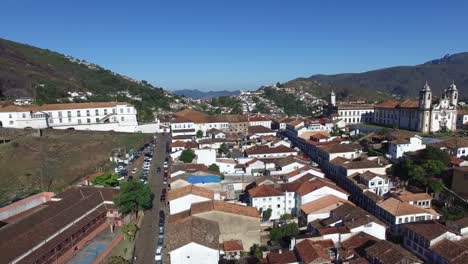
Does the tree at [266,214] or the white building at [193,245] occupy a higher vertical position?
the white building at [193,245]

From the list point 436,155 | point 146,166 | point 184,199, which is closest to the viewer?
point 184,199

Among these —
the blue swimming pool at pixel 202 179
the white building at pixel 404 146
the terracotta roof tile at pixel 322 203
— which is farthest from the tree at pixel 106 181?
the white building at pixel 404 146

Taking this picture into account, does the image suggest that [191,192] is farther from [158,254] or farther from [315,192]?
[315,192]

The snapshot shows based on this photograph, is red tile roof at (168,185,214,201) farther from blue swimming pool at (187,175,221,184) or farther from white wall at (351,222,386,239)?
white wall at (351,222,386,239)

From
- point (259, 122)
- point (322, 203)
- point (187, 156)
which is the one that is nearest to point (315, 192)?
point (322, 203)

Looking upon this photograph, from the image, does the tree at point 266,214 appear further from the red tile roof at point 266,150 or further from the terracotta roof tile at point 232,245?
the red tile roof at point 266,150

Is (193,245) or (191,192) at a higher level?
(191,192)
